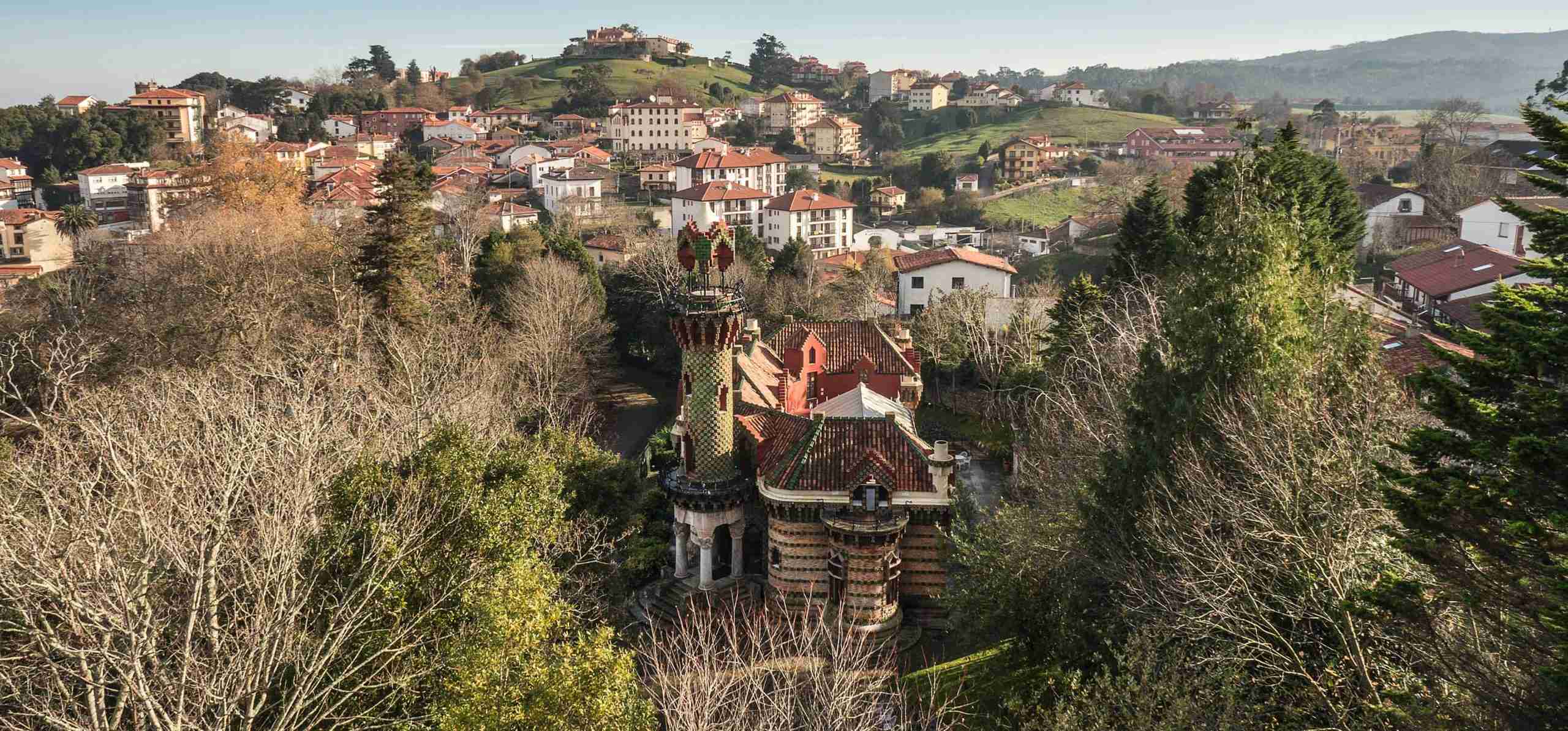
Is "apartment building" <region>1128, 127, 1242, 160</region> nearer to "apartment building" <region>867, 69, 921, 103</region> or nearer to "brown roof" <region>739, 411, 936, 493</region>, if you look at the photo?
"apartment building" <region>867, 69, 921, 103</region>

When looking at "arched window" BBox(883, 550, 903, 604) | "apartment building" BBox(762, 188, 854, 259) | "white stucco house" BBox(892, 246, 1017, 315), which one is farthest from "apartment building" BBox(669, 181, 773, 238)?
"arched window" BBox(883, 550, 903, 604)

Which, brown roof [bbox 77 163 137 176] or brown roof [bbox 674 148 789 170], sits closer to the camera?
brown roof [bbox 77 163 137 176]

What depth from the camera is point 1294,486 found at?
60.3 ft

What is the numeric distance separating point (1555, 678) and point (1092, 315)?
979 inches

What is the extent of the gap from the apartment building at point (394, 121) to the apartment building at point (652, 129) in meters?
28.9

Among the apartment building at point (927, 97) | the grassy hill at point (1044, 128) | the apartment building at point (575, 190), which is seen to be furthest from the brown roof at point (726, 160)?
the apartment building at point (927, 97)

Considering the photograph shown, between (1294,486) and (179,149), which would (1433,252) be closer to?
(1294,486)

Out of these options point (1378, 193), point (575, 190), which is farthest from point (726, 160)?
point (1378, 193)

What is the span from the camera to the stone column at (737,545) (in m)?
27.5

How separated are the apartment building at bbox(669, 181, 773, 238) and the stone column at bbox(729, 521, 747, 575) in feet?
186

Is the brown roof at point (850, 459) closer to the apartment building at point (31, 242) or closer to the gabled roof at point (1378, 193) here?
the gabled roof at point (1378, 193)

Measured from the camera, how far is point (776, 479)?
25828 mm

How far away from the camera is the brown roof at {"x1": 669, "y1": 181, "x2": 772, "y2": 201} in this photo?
278 feet

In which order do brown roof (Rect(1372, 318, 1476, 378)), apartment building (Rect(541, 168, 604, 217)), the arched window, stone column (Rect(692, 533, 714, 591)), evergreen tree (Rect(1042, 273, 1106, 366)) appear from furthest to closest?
apartment building (Rect(541, 168, 604, 217)), evergreen tree (Rect(1042, 273, 1106, 366)), brown roof (Rect(1372, 318, 1476, 378)), stone column (Rect(692, 533, 714, 591)), the arched window
